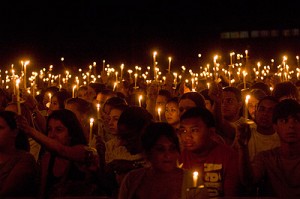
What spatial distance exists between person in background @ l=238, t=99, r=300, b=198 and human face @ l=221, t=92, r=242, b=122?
2.53 meters

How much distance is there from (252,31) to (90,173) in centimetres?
3445

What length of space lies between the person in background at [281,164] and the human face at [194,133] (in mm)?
419

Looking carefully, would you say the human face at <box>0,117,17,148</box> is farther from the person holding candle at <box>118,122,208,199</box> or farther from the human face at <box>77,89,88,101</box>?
the human face at <box>77,89,88,101</box>

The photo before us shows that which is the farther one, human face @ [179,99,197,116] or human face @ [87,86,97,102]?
human face @ [87,86,97,102]

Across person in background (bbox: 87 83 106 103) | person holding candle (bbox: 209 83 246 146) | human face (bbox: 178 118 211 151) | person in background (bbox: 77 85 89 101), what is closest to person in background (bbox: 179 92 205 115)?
person holding candle (bbox: 209 83 246 146)

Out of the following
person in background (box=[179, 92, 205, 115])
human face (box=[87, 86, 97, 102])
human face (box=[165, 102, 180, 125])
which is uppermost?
human face (box=[87, 86, 97, 102])

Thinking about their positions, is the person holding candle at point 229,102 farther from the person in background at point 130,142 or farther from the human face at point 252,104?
the person in background at point 130,142

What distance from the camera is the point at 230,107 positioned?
775 centimetres

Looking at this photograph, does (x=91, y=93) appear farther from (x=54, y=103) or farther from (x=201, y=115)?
(x=201, y=115)

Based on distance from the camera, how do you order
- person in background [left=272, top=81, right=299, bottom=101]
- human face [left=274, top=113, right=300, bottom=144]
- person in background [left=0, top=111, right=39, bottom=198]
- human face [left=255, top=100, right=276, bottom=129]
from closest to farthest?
human face [left=274, top=113, right=300, bottom=144]
person in background [left=0, top=111, right=39, bottom=198]
human face [left=255, top=100, right=276, bottom=129]
person in background [left=272, top=81, right=299, bottom=101]

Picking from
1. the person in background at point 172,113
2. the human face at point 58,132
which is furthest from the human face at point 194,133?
the person in background at point 172,113

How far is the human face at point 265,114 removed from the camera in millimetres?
6432

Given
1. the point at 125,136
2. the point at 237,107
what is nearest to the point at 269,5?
the point at 237,107

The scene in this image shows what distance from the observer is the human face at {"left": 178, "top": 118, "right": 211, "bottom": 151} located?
5.07m
